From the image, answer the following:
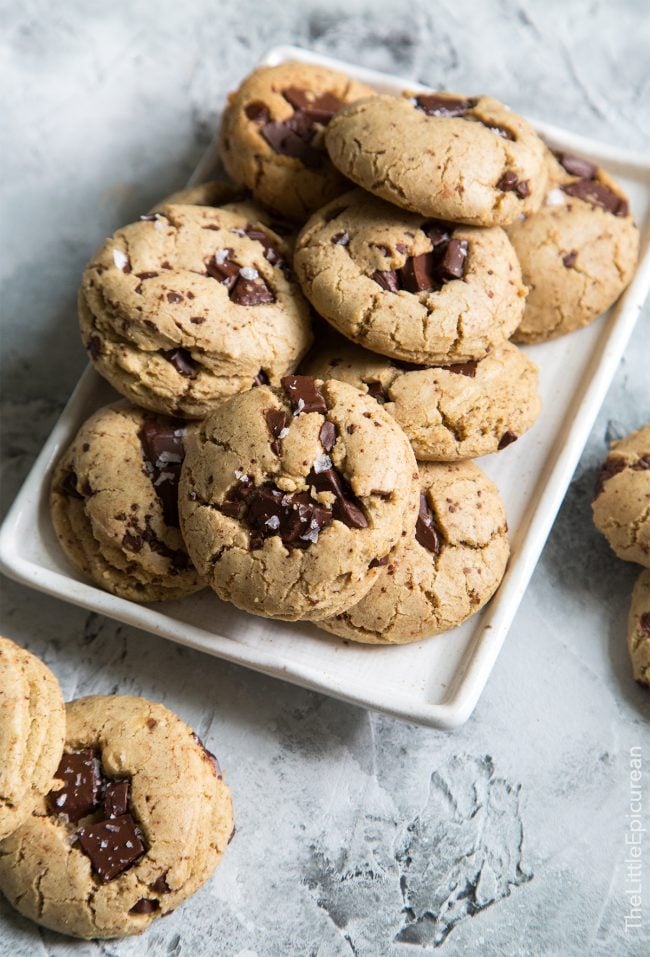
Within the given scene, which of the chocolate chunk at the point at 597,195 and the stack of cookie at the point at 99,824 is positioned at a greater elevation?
the chocolate chunk at the point at 597,195

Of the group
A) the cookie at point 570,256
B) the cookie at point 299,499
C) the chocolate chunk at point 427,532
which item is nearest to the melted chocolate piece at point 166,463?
the cookie at point 299,499

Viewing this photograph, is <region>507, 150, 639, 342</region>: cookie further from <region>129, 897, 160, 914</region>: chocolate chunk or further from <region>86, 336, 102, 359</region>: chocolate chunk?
<region>129, 897, 160, 914</region>: chocolate chunk

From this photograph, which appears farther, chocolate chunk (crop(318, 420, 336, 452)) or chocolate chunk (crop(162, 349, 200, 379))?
chocolate chunk (crop(162, 349, 200, 379))

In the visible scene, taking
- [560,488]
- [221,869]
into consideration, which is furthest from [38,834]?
[560,488]

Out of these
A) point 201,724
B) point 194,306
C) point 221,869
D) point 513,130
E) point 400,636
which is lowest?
point 221,869

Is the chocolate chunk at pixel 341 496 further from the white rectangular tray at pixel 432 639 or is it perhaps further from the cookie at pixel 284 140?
the cookie at pixel 284 140

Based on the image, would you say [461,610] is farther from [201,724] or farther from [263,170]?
[263,170]

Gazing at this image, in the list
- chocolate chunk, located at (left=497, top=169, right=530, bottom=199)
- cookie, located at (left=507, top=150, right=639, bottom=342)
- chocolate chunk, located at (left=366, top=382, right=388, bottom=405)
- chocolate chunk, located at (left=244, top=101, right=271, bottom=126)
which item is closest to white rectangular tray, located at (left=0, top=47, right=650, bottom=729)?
cookie, located at (left=507, top=150, right=639, bottom=342)
